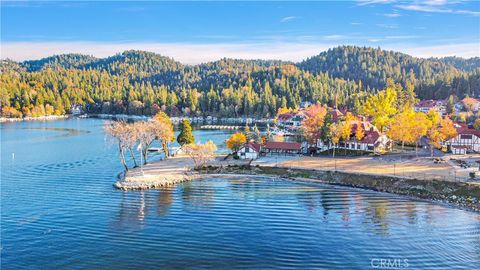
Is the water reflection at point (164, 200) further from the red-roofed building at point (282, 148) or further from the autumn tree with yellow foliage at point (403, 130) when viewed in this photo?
the autumn tree with yellow foliage at point (403, 130)

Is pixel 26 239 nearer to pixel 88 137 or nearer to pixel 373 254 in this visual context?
pixel 373 254

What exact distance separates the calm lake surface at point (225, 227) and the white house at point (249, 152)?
367 inches

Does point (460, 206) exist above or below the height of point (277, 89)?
below

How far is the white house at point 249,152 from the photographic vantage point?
2322 inches

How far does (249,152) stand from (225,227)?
27272 mm

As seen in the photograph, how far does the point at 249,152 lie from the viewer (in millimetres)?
59094

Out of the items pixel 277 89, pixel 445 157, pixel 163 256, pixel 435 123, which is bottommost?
pixel 163 256

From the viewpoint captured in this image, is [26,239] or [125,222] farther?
[125,222]

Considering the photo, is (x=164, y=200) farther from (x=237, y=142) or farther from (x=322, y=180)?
(x=237, y=142)

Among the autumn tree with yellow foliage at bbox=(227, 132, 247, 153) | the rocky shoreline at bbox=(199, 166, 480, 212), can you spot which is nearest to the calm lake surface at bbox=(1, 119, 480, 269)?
the rocky shoreline at bbox=(199, 166, 480, 212)

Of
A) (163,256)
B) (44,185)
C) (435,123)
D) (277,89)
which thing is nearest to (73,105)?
(277,89)

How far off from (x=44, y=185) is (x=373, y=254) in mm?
37633

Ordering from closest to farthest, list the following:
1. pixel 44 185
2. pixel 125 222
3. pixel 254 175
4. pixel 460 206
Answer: pixel 125 222 < pixel 460 206 < pixel 44 185 < pixel 254 175

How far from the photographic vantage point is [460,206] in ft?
123
